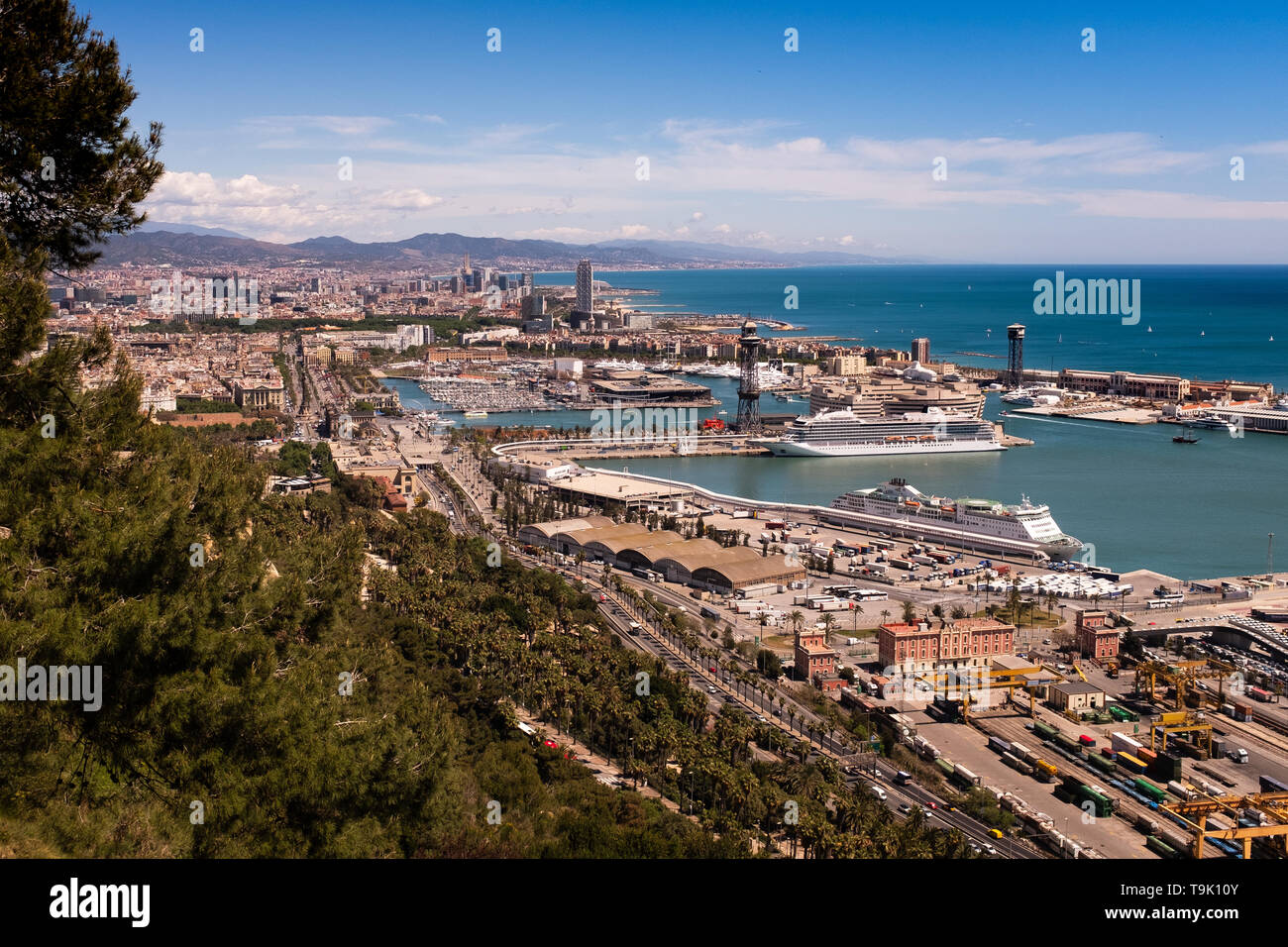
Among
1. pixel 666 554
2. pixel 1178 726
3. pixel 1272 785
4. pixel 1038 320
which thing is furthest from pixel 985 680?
pixel 1038 320

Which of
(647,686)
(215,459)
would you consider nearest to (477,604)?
(647,686)

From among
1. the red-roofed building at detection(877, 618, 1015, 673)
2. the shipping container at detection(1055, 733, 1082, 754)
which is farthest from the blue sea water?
the shipping container at detection(1055, 733, 1082, 754)

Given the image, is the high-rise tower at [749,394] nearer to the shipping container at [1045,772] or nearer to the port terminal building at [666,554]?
the port terminal building at [666,554]

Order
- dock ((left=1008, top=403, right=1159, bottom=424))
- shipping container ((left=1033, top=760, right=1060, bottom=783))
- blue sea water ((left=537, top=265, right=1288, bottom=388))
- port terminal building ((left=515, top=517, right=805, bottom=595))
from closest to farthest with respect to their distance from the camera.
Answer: shipping container ((left=1033, top=760, right=1060, bottom=783))
port terminal building ((left=515, top=517, right=805, bottom=595))
dock ((left=1008, top=403, right=1159, bottom=424))
blue sea water ((left=537, top=265, right=1288, bottom=388))

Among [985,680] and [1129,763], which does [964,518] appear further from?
[1129,763]

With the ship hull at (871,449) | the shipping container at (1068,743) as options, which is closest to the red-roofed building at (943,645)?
the shipping container at (1068,743)

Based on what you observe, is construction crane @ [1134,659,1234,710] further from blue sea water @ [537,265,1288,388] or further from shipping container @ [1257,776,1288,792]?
blue sea water @ [537,265,1288,388]
